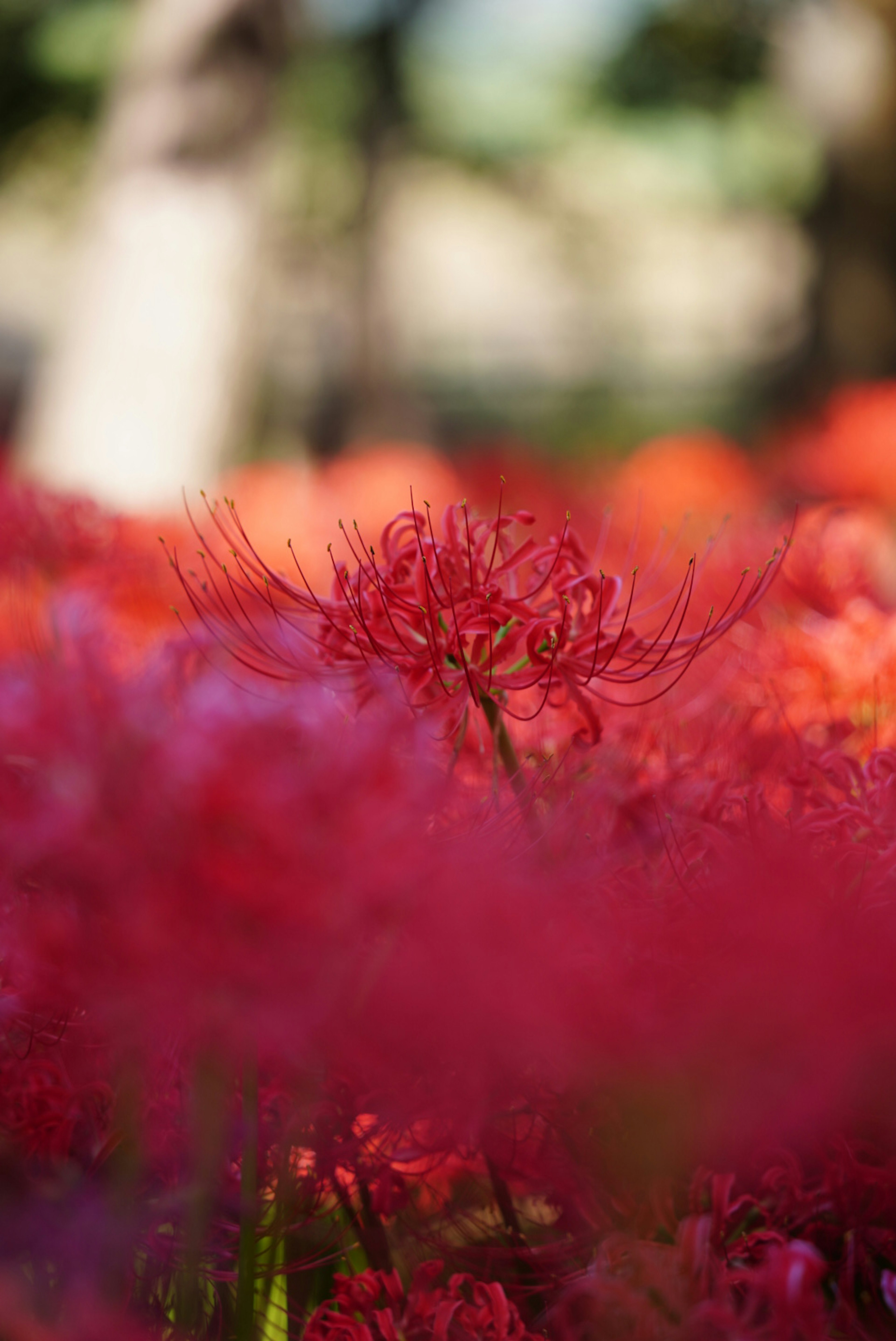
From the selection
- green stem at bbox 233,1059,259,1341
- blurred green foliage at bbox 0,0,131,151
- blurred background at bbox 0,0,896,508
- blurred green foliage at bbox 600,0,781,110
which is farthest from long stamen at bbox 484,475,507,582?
blurred green foliage at bbox 0,0,131,151

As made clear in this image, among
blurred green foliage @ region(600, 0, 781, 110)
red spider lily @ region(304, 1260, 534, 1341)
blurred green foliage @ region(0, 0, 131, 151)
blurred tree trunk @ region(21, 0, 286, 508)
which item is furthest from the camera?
blurred green foliage @ region(0, 0, 131, 151)

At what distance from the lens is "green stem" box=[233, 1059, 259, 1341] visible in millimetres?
608

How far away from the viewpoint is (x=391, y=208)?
4441mm

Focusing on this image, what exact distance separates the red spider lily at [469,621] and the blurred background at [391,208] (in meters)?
1.14

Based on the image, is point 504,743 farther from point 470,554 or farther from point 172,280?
point 172,280

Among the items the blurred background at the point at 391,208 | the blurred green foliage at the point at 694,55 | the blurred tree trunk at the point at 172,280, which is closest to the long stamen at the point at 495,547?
the blurred background at the point at 391,208

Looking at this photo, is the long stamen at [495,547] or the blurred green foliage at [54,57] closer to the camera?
the long stamen at [495,547]

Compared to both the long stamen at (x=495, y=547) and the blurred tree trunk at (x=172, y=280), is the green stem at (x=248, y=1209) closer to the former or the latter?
the long stamen at (x=495, y=547)

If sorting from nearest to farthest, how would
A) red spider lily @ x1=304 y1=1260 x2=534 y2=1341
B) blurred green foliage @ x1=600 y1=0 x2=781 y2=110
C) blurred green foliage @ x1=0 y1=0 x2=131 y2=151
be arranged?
red spider lily @ x1=304 y1=1260 x2=534 y2=1341 → blurred green foliage @ x1=600 y1=0 x2=781 y2=110 → blurred green foliage @ x1=0 y1=0 x2=131 y2=151

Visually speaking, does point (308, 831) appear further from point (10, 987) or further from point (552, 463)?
point (552, 463)

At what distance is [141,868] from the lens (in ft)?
1.69

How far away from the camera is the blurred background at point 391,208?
2.61m

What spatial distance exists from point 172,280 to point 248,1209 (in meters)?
2.31

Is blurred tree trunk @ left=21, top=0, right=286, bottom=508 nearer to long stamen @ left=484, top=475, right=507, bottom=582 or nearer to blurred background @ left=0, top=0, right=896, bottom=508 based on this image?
blurred background @ left=0, top=0, right=896, bottom=508
